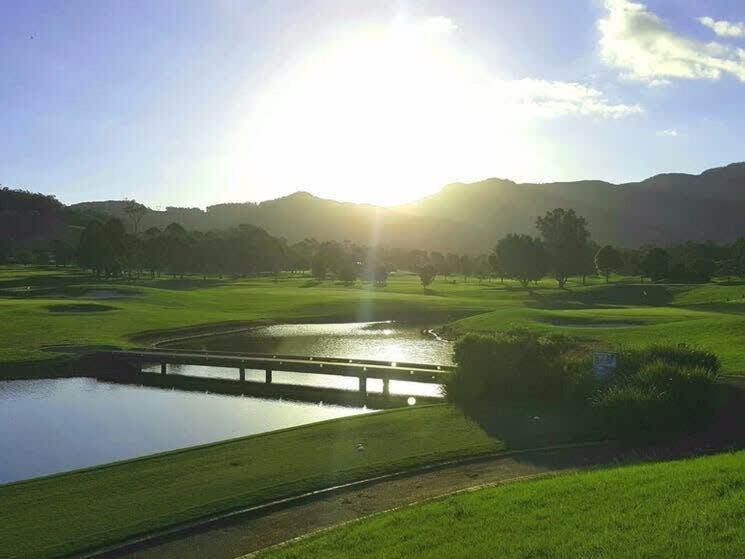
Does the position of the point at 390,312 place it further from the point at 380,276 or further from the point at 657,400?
the point at 657,400

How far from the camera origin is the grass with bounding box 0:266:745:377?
48906mm

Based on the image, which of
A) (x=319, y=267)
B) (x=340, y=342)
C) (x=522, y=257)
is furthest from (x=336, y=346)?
(x=319, y=267)

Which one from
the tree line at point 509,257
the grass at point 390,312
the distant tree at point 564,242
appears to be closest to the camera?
the grass at point 390,312

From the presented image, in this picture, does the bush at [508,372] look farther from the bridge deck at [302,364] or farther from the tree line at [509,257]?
the tree line at [509,257]

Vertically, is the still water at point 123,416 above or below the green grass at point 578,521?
below

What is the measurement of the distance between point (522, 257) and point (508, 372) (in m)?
92.8

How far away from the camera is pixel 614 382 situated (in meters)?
27.0

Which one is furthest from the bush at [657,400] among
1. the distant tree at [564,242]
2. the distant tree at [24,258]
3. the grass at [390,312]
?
the distant tree at [24,258]

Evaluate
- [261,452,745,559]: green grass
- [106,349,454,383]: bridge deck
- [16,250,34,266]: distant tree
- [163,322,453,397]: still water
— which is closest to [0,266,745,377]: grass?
[163,322,453,397]: still water

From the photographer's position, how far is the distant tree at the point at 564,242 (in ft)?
390

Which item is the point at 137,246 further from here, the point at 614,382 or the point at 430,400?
the point at 614,382

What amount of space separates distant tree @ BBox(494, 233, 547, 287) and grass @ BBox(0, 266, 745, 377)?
505cm

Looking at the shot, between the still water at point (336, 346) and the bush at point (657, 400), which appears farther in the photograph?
the still water at point (336, 346)

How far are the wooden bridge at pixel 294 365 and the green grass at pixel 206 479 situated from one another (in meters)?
14.5
